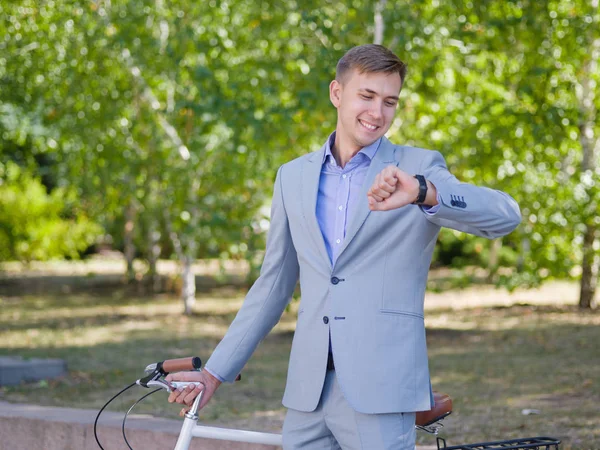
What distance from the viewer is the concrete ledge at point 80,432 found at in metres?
4.52

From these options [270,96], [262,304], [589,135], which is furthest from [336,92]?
[589,135]

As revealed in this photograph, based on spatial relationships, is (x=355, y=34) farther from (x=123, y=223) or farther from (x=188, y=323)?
(x=123, y=223)

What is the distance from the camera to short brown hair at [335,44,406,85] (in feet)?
8.08

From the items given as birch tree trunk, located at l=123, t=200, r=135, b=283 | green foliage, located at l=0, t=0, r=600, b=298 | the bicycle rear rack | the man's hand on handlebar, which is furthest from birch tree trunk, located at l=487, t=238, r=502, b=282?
the man's hand on handlebar

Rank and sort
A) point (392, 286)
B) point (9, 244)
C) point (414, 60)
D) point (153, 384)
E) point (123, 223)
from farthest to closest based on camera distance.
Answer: point (9, 244) → point (123, 223) → point (414, 60) → point (153, 384) → point (392, 286)

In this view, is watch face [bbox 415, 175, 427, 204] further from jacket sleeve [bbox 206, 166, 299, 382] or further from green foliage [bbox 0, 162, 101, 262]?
green foliage [bbox 0, 162, 101, 262]

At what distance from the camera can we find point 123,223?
17.4 m

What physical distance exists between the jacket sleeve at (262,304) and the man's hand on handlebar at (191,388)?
3 cm

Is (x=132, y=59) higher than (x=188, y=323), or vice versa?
(x=132, y=59)

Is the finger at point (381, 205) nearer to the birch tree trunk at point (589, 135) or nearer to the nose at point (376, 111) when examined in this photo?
the nose at point (376, 111)

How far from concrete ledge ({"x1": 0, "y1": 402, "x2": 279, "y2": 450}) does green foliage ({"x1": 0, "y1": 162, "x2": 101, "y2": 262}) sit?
17.5 meters

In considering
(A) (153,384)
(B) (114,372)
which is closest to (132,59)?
(B) (114,372)

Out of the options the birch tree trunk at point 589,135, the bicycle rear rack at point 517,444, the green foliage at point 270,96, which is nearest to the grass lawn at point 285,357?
the birch tree trunk at point 589,135

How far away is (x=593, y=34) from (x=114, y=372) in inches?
260
